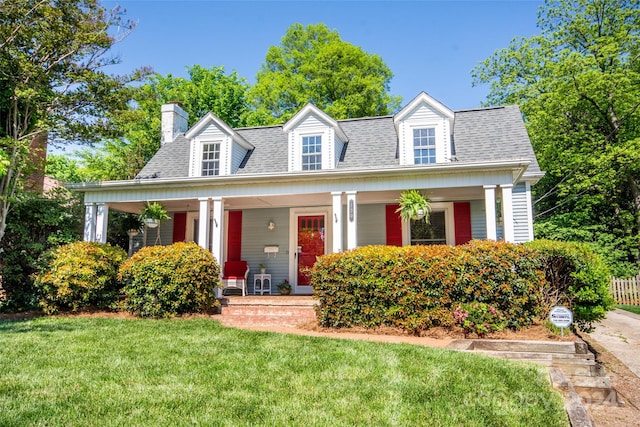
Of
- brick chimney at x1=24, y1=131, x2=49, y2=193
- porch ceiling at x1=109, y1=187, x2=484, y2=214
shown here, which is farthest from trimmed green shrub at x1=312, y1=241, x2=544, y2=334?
brick chimney at x1=24, y1=131, x2=49, y2=193

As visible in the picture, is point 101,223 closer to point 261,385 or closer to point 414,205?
point 414,205

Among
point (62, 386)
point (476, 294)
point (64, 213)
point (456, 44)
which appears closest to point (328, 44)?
point (456, 44)

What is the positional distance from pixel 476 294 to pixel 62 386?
576cm

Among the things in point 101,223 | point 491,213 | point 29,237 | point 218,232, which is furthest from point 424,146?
point 29,237

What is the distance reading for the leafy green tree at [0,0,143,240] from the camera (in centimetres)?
959

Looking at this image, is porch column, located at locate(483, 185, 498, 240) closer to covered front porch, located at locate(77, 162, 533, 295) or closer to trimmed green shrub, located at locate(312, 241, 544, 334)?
covered front porch, located at locate(77, 162, 533, 295)

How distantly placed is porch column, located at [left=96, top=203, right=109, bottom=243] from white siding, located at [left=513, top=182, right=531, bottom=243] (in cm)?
1024

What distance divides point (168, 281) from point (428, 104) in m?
7.44

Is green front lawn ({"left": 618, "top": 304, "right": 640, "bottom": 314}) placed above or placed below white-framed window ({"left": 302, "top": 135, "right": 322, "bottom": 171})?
below

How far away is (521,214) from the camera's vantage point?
34.3 feet

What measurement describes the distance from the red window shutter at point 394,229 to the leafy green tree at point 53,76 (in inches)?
306

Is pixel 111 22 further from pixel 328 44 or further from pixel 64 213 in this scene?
pixel 328 44

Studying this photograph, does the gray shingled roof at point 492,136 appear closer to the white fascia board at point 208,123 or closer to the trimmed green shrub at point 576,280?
the trimmed green shrub at point 576,280

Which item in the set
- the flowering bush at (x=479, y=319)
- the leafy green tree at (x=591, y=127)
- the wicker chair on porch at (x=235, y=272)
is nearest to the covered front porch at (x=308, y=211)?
the wicker chair on porch at (x=235, y=272)
